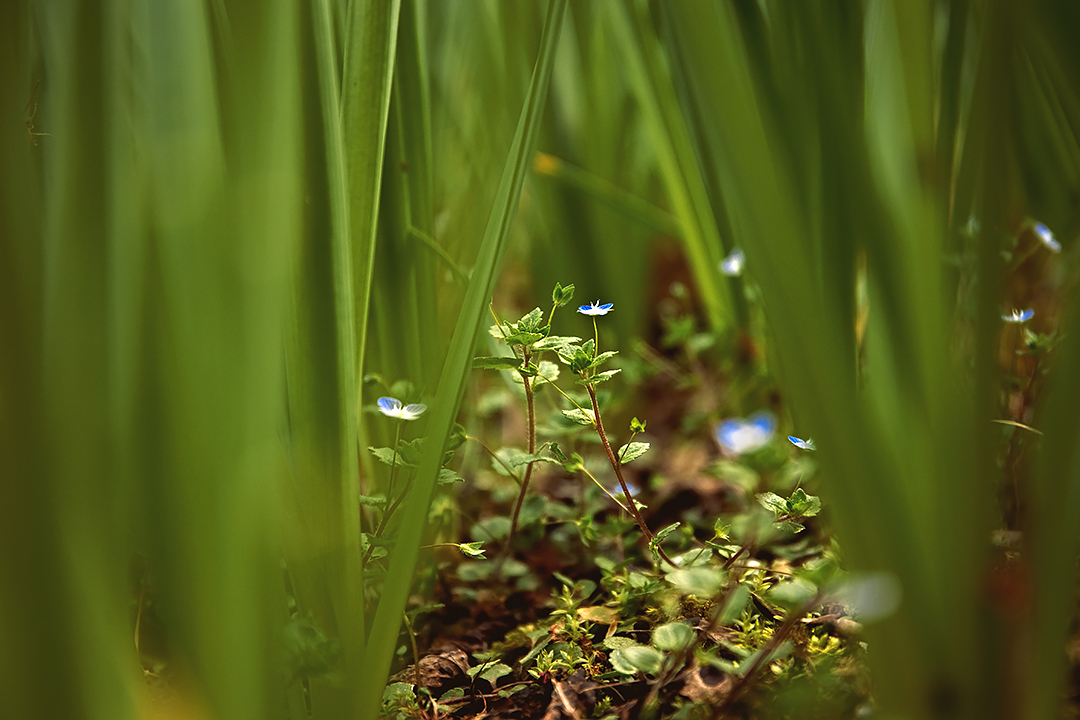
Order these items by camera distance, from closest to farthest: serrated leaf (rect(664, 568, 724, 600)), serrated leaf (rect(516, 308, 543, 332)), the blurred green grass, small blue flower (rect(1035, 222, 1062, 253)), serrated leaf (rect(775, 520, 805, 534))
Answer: the blurred green grass < serrated leaf (rect(664, 568, 724, 600)) < serrated leaf (rect(775, 520, 805, 534)) < serrated leaf (rect(516, 308, 543, 332)) < small blue flower (rect(1035, 222, 1062, 253))

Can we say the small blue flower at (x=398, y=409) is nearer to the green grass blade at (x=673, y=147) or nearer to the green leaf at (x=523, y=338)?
the green leaf at (x=523, y=338)

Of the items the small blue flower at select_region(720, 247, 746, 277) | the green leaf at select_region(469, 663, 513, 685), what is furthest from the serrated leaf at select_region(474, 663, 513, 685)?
the small blue flower at select_region(720, 247, 746, 277)

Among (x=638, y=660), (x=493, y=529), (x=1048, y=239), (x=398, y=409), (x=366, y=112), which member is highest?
(x=366, y=112)

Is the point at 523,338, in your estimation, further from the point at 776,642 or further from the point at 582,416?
the point at 776,642

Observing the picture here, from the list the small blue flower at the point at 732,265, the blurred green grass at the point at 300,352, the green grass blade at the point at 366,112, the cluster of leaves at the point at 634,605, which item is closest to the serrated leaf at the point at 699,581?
the cluster of leaves at the point at 634,605

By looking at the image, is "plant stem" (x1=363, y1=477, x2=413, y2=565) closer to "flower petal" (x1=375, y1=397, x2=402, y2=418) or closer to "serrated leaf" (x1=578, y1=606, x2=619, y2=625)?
"flower petal" (x1=375, y1=397, x2=402, y2=418)

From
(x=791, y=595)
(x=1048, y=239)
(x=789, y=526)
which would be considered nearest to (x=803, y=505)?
(x=789, y=526)

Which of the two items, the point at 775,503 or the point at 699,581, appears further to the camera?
the point at 775,503
